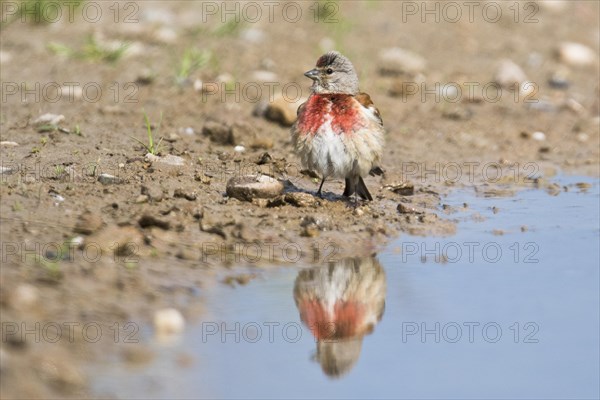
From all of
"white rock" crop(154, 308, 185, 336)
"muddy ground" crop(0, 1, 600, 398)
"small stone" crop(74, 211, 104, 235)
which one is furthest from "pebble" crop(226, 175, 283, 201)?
"white rock" crop(154, 308, 185, 336)

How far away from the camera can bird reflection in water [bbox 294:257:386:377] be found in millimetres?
4730

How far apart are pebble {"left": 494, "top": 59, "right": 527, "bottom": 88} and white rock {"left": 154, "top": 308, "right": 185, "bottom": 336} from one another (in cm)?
731

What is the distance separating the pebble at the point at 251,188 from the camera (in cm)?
720

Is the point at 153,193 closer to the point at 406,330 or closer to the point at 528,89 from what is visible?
the point at 406,330

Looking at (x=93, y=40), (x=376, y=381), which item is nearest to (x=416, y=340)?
(x=376, y=381)

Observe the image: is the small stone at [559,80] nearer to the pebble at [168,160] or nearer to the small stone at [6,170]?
the pebble at [168,160]

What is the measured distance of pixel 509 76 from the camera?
38.0 ft

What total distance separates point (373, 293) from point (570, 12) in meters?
9.53

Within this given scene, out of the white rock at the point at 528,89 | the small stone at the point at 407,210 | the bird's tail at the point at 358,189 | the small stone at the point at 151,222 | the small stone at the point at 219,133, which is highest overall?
the white rock at the point at 528,89

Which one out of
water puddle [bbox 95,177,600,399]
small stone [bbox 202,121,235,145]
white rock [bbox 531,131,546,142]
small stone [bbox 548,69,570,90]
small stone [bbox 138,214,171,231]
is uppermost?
small stone [bbox 548,69,570,90]

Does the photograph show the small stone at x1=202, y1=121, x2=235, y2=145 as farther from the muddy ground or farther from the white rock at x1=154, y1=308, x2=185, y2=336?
the white rock at x1=154, y1=308, x2=185, y2=336

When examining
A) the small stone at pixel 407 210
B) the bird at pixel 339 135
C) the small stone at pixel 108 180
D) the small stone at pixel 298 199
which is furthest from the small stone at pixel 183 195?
the small stone at pixel 407 210

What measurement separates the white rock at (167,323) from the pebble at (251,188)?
2322mm

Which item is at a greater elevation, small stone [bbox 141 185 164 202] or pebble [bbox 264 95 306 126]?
pebble [bbox 264 95 306 126]
